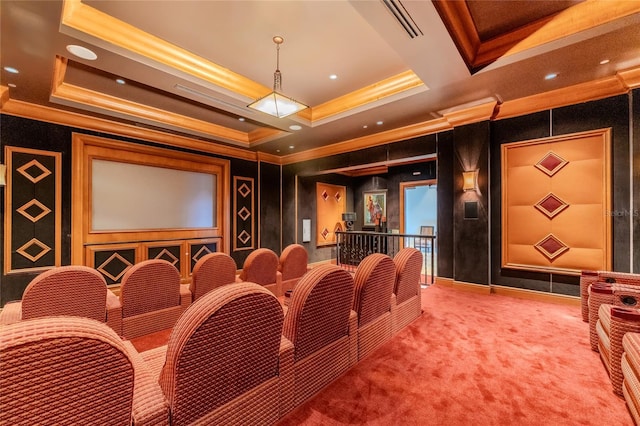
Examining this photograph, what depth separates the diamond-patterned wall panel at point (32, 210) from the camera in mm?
4043

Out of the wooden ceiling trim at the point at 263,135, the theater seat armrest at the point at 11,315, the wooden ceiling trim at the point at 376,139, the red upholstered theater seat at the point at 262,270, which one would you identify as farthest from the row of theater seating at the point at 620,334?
the wooden ceiling trim at the point at 263,135

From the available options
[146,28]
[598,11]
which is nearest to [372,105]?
[598,11]

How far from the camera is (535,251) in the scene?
161 inches

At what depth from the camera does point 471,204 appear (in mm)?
4465

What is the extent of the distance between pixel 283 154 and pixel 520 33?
18.8ft

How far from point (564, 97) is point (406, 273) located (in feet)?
11.6

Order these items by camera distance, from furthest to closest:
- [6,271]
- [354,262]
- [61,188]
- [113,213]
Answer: [354,262] → [113,213] → [61,188] → [6,271]

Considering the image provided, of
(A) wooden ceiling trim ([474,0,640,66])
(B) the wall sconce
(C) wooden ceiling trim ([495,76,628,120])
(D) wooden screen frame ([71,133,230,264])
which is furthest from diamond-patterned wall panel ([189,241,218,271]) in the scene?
(C) wooden ceiling trim ([495,76,628,120])

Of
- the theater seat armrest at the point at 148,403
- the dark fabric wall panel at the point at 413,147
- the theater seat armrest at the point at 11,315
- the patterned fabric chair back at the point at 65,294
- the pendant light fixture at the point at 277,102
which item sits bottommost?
the theater seat armrest at the point at 11,315

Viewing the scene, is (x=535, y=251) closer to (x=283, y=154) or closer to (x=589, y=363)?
(x=589, y=363)

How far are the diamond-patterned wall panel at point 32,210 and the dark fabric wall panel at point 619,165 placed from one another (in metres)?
8.21

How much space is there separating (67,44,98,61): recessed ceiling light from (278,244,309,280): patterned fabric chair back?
3.24 m

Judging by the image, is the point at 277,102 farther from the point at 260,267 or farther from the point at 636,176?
the point at 636,176

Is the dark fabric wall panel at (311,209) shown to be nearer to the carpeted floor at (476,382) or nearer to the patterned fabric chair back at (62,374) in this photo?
the carpeted floor at (476,382)
